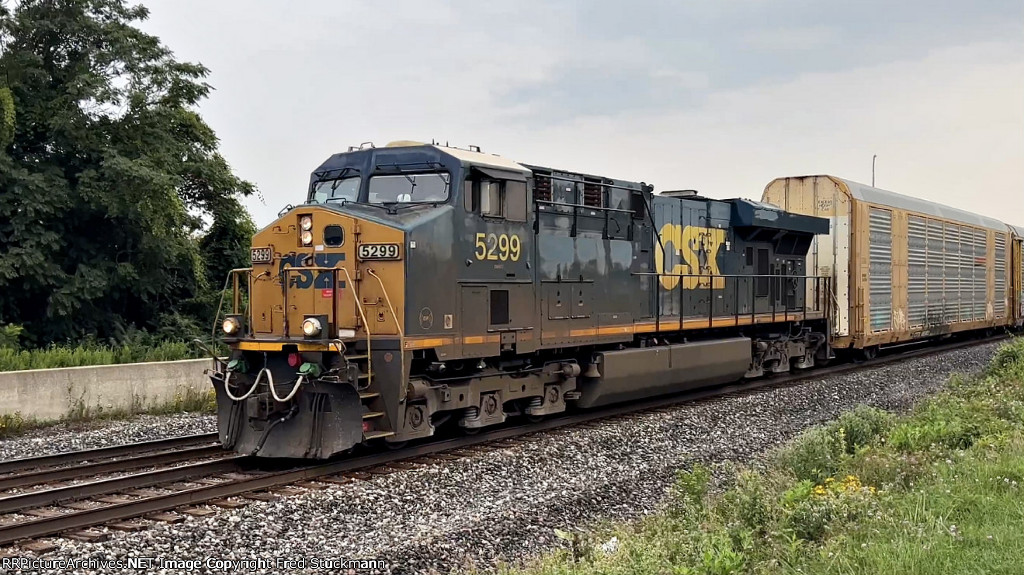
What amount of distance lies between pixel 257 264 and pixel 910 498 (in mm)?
6611

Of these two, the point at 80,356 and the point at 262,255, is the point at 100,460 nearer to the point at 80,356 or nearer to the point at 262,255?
the point at 262,255

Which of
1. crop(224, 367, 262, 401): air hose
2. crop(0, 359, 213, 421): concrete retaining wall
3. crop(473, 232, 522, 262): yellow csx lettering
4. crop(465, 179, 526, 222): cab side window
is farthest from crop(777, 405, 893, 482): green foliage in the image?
crop(0, 359, 213, 421): concrete retaining wall

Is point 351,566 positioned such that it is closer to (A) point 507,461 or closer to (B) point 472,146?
(A) point 507,461

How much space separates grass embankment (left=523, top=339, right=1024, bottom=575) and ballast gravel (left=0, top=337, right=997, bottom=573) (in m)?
Result: 0.58

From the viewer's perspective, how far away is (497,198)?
30.9 ft

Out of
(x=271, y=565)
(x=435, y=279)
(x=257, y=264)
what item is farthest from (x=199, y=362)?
(x=271, y=565)

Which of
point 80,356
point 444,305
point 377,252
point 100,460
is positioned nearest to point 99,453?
point 100,460

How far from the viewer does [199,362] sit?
12.7 meters

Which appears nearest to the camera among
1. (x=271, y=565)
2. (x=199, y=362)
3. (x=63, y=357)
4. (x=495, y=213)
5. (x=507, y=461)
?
(x=271, y=565)

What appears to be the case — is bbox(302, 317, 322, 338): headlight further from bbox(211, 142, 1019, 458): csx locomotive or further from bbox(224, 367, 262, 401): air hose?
bbox(224, 367, 262, 401): air hose

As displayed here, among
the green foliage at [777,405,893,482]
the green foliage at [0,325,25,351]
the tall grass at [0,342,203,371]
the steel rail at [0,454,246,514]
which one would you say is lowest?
the steel rail at [0,454,246,514]

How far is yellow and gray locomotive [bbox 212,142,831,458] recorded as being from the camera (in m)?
7.97

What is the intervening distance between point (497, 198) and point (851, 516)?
206 inches

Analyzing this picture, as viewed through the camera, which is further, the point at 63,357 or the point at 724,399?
the point at 724,399
